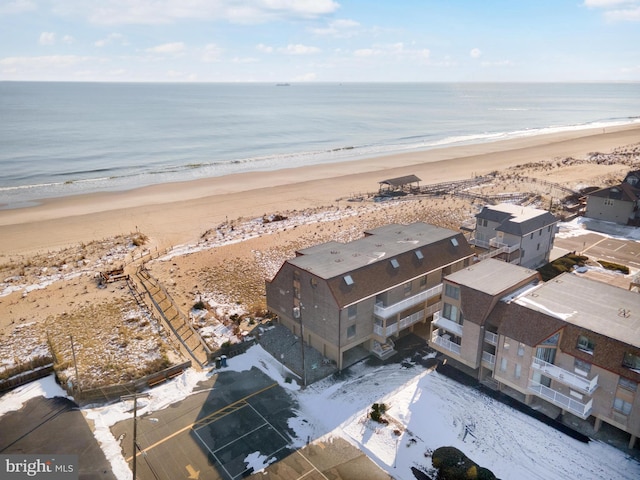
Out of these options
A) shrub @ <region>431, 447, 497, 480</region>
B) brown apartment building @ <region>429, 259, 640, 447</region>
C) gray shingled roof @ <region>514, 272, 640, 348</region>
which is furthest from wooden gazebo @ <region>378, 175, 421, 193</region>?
shrub @ <region>431, 447, 497, 480</region>

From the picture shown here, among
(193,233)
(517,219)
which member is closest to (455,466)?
(517,219)

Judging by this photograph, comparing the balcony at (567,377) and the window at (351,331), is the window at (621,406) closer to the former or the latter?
the balcony at (567,377)

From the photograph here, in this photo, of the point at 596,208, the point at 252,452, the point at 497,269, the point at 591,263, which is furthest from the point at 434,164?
the point at 252,452

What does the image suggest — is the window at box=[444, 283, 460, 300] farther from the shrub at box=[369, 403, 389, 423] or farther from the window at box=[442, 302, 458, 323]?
the shrub at box=[369, 403, 389, 423]

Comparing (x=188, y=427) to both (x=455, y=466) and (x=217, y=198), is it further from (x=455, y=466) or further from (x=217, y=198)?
(x=217, y=198)

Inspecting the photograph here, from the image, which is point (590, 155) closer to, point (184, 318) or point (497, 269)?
point (497, 269)
